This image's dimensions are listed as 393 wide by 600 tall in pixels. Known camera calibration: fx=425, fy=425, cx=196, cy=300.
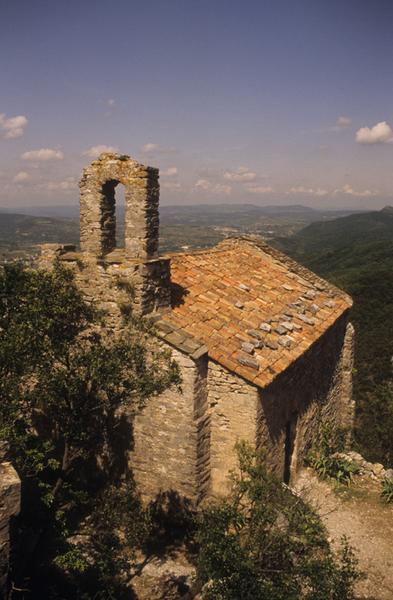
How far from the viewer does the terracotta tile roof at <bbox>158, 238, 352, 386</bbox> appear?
10.9 meters

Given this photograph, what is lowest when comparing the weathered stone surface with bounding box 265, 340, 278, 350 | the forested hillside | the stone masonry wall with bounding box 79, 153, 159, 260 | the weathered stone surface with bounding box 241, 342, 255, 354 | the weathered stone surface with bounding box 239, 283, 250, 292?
the forested hillside

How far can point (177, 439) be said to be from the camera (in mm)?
10500

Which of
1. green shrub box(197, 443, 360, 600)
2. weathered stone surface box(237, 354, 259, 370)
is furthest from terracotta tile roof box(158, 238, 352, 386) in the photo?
green shrub box(197, 443, 360, 600)

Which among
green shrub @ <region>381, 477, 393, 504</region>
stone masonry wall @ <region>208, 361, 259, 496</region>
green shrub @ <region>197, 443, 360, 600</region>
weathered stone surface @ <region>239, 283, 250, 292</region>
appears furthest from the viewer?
weathered stone surface @ <region>239, 283, 250, 292</region>

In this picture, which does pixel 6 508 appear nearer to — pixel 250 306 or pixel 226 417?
pixel 226 417

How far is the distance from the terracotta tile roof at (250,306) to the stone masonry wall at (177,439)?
2.95 ft

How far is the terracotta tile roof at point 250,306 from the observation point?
35.8ft

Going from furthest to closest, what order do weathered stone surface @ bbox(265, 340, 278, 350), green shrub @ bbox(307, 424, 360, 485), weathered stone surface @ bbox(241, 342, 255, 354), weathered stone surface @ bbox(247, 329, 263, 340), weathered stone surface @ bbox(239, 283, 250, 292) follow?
weathered stone surface @ bbox(239, 283, 250, 292) < green shrub @ bbox(307, 424, 360, 485) < weathered stone surface @ bbox(247, 329, 263, 340) < weathered stone surface @ bbox(265, 340, 278, 350) < weathered stone surface @ bbox(241, 342, 255, 354)

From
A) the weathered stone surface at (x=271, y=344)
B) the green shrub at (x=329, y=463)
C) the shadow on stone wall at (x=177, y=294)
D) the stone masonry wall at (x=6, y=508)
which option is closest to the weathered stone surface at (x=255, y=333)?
the weathered stone surface at (x=271, y=344)

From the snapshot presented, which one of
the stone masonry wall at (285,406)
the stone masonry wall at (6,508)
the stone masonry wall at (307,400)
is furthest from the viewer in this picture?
the stone masonry wall at (307,400)

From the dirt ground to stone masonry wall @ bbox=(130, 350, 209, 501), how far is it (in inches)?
148

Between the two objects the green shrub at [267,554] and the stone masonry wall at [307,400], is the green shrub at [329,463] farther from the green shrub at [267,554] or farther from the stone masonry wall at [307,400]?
the green shrub at [267,554]

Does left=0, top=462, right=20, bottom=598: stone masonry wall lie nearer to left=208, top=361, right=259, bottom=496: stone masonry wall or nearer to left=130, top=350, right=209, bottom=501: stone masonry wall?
left=130, top=350, right=209, bottom=501: stone masonry wall

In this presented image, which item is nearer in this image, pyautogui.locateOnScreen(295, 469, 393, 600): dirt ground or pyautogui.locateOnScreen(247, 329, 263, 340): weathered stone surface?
pyautogui.locateOnScreen(295, 469, 393, 600): dirt ground
